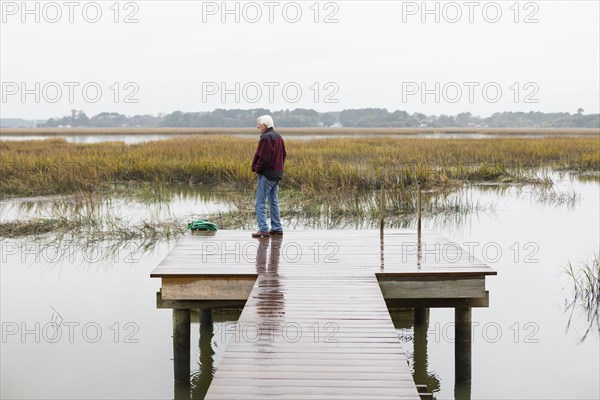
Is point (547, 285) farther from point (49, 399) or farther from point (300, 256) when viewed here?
point (49, 399)

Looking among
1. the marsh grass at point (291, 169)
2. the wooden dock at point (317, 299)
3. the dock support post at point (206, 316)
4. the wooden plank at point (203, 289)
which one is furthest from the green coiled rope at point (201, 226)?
the marsh grass at point (291, 169)

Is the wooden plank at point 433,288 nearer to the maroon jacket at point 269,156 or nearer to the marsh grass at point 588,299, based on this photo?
the marsh grass at point 588,299

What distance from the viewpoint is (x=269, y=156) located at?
820 centimetres

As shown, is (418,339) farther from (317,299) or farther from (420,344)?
(317,299)

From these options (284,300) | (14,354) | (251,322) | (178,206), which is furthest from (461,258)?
(178,206)

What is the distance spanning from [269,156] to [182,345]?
240 centimetres

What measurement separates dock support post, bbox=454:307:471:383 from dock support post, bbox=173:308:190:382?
7.62ft

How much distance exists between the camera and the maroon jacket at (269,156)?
26.8ft

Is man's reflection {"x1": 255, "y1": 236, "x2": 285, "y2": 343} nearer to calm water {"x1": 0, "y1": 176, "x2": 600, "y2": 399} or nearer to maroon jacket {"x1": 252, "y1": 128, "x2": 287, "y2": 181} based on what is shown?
maroon jacket {"x1": 252, "y1": 128, "x2": 287, "y2": 181}

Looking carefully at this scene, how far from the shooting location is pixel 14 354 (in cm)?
731

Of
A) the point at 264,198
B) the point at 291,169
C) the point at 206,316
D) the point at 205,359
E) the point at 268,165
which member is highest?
the point at 291,169

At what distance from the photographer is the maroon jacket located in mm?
8156

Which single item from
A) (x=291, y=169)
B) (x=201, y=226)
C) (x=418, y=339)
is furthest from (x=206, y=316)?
(x=291, y=169)

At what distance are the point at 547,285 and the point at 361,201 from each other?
545 cm
